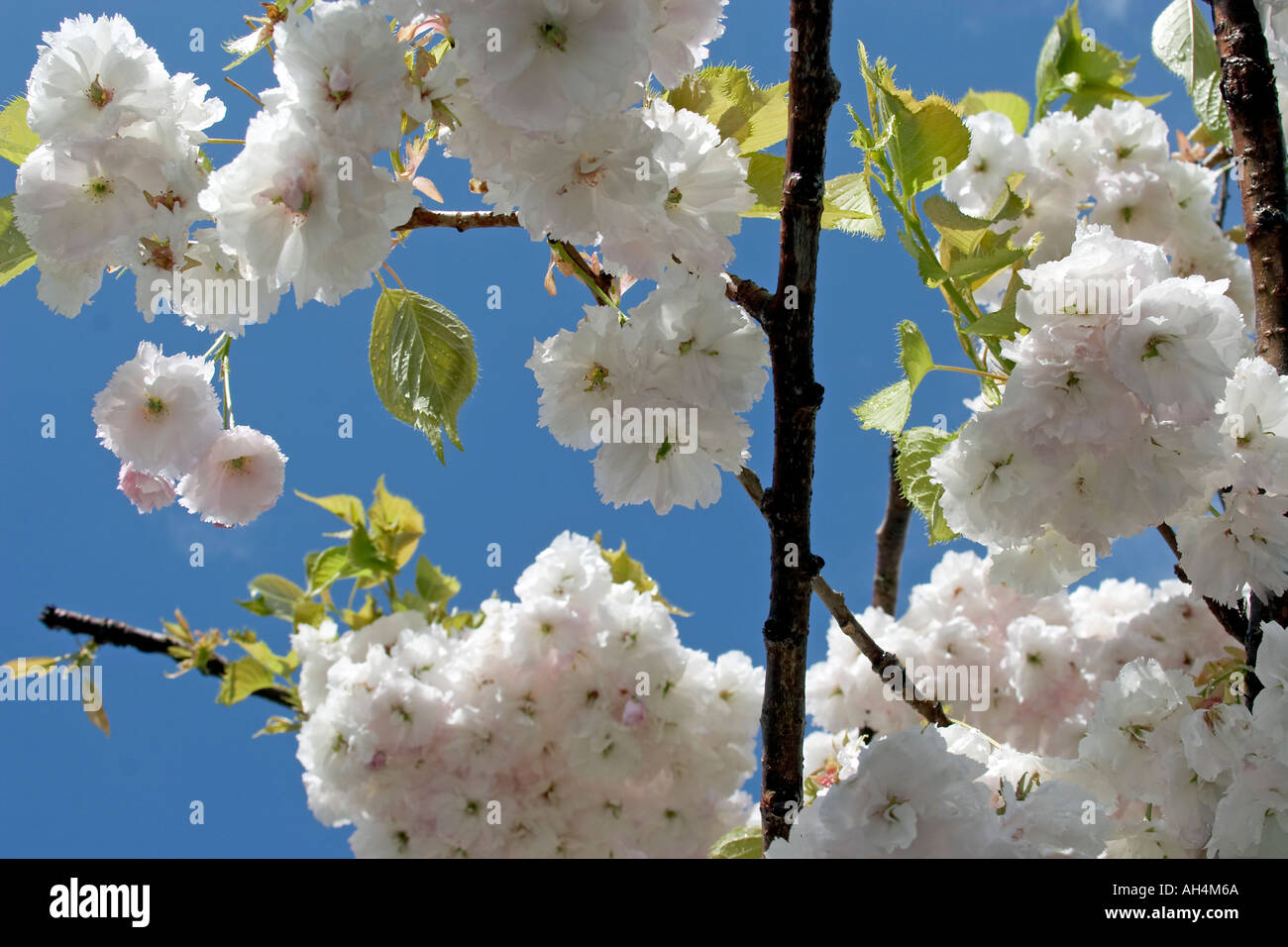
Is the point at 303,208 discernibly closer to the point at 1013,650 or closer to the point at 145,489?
the point at 145,489

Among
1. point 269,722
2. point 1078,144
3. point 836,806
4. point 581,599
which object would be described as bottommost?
point 836,806

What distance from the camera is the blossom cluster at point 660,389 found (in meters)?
0.93

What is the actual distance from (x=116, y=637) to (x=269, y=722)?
445 mm

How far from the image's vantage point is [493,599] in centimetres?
242

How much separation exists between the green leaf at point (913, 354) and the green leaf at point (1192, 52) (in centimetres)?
97

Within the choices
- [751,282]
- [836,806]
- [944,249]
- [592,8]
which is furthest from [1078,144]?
[836,806]

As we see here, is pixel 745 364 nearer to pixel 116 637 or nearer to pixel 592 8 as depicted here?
pixel 592 8

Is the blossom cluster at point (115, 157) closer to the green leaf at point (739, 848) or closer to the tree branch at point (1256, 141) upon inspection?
the green leaf at point (739, 848)

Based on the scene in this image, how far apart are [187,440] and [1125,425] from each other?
3.46 ft

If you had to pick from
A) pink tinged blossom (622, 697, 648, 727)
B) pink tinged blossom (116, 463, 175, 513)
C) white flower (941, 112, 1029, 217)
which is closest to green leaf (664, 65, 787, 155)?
pink tinged blossom (116, 463, 175, 513)

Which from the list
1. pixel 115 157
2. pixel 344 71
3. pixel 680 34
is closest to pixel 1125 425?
pixel 680 34

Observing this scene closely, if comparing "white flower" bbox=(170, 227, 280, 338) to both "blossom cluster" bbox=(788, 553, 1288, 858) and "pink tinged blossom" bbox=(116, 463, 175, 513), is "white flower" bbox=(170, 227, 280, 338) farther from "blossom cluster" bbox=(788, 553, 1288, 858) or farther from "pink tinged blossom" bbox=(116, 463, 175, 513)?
"blossom cluster" bbox=(788, 553, 1288, 858)

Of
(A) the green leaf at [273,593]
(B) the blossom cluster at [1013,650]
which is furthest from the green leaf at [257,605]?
(B) the blossom cluster at [1013,650]

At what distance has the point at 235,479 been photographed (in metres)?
1.19
